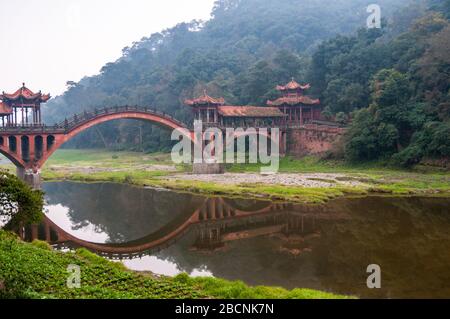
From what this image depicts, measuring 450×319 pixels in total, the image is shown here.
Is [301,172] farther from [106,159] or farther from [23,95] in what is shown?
[106,159]

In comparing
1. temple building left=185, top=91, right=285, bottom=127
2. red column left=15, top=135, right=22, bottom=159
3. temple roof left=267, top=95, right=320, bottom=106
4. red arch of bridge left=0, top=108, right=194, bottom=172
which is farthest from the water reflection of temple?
temple roof left=267, top=95, right=320, bottom=106

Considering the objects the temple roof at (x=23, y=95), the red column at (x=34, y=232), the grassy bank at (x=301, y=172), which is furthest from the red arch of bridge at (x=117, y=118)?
the red column at (x=34, y=232)

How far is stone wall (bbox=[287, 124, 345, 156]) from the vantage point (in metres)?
56.8

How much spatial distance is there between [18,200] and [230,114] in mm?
39780

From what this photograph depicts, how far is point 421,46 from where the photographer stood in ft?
181

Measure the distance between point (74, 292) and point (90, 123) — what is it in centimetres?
3601

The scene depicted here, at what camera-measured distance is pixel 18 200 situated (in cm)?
1966

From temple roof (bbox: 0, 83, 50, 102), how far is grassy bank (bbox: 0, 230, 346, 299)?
94.7 ft

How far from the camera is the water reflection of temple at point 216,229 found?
25391 millimetres

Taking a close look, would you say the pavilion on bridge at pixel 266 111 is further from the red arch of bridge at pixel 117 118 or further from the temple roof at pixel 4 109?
the temple roof at pixel 4 109

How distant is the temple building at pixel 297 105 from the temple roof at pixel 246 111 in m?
1.73

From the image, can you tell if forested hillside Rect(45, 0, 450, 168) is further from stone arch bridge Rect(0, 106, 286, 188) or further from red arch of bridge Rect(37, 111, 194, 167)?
stone arch bridge Rect(0, 106, 286, 188)

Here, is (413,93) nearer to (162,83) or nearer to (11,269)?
(11,269)
